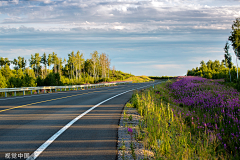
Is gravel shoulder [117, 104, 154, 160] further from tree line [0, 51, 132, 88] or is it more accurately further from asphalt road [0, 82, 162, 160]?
tree line [0, 51, 132, 88]

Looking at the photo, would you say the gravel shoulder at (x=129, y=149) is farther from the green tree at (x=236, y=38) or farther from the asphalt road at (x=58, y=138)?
the green tree at (x=236, y=38)

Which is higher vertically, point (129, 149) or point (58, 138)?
point (58, 138)

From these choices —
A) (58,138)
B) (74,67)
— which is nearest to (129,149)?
(58,138)

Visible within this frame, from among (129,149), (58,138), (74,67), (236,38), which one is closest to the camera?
(129,149)

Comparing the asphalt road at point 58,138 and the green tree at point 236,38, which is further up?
the green tree at point 236,38

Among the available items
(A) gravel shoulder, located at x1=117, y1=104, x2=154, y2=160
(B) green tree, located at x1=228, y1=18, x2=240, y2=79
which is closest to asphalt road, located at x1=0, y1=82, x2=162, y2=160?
(A) gravel shoulder, located at x1=117, y1=104, x2=154, y2=160

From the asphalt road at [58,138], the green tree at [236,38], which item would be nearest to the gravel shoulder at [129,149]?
the asphalt road at [58,138]

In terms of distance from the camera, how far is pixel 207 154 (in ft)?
16.6

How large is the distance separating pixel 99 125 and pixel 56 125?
1.56 metres

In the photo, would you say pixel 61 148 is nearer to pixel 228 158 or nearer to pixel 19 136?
pixel 19 136

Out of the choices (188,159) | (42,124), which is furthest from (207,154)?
(42,124)

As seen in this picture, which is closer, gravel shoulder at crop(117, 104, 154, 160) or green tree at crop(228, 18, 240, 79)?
gravel shoulder at crop(117, 104, 154, 160)

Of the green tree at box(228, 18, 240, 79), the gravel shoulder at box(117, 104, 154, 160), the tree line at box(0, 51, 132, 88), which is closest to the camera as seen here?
the gravel shoulder at box(117, 104, 154, 160)

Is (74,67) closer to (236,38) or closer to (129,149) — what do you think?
(236,38)
